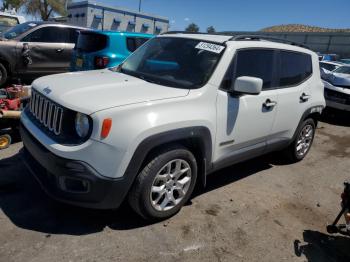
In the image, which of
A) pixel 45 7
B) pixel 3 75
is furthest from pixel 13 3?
pixel 3 75

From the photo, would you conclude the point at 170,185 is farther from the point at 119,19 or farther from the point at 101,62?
the point at 119,19

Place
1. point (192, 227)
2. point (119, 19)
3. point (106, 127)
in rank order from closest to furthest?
point (106, 127) → point (192, 227) → point (119, 19)

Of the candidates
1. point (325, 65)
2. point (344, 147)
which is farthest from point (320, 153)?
point (325, 65)

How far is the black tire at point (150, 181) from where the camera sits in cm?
318

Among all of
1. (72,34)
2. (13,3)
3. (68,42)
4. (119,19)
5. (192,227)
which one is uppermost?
(13,3)

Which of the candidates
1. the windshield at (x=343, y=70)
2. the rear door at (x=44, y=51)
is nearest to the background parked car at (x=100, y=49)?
the rear door at (x=44, y=51)

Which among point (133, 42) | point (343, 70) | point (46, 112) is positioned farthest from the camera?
point (343, 70)

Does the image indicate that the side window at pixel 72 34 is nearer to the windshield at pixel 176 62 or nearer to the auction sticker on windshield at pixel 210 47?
the windshield at pixel 176 62

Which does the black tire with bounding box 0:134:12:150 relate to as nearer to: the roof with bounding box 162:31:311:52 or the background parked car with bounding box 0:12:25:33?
the roof with bounding box 162:31:311:52

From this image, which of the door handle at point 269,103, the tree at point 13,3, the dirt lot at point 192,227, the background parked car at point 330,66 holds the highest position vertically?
the tree at point 13,3

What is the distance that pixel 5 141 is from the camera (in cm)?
500

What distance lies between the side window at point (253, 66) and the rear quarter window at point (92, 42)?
3.93 m

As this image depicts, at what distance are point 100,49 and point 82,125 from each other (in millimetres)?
4630

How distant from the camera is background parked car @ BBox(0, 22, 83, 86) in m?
8.58
